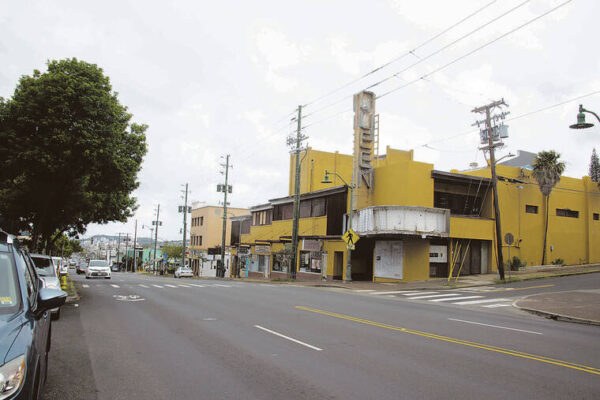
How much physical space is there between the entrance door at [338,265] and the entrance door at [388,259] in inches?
173

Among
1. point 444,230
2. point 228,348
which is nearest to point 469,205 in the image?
point 444,230

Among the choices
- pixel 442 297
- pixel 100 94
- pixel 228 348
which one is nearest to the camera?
pixel 228 348

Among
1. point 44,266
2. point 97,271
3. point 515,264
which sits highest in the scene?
point 44,266

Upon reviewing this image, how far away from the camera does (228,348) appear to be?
26.8ft

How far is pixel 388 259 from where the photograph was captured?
31594mm

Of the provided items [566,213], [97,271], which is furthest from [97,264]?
[566,213]

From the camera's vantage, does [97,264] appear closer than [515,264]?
No

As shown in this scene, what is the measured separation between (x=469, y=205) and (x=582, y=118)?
64.6ft

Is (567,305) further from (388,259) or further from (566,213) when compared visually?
(566,213)

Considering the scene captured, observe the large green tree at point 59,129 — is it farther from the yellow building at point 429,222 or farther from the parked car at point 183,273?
the parked car at point 183,273

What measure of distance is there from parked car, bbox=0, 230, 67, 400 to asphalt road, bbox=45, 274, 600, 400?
155 cm

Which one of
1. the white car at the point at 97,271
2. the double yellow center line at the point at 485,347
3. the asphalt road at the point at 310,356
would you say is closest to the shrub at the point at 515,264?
the asphalt road at the point at 310,356

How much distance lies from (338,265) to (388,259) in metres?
5.92

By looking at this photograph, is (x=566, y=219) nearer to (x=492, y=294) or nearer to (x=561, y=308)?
(x=492, y=294)
